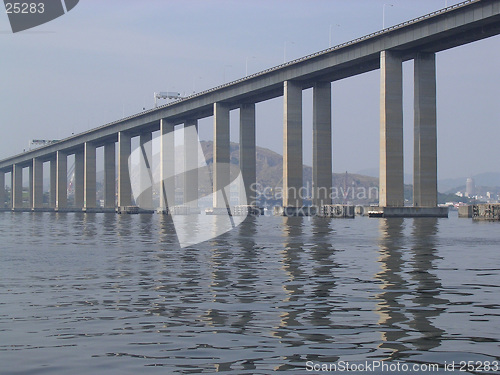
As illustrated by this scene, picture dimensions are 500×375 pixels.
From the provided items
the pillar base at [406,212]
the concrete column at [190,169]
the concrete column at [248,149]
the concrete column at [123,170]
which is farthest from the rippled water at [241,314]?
the concrete column at [123,170]

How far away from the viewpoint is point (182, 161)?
618ft

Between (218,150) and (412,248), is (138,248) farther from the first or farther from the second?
(218,150)

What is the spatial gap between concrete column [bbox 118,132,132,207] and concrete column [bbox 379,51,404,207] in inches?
3755

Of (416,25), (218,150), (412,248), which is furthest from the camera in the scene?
(218,150)

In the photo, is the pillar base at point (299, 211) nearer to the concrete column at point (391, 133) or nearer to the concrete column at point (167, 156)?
the concrete column at point (391, 133)

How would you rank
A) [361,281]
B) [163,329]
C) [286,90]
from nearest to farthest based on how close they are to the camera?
[163,329] → [361,281] → [286,90]

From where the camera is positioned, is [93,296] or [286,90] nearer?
[93,296]

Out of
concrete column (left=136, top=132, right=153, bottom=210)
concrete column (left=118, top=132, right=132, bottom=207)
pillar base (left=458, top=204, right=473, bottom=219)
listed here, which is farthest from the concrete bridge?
concrete column (left=136, top=132, right=153, bottom=210)

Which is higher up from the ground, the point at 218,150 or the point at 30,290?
the point at 218,150

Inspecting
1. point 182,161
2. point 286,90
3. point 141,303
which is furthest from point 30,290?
point 182,161

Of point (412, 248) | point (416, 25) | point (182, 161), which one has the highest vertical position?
point (416, 25)

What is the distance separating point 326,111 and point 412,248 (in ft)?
307

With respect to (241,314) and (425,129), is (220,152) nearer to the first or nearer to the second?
(425,129)

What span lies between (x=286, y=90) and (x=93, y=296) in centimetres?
11108
